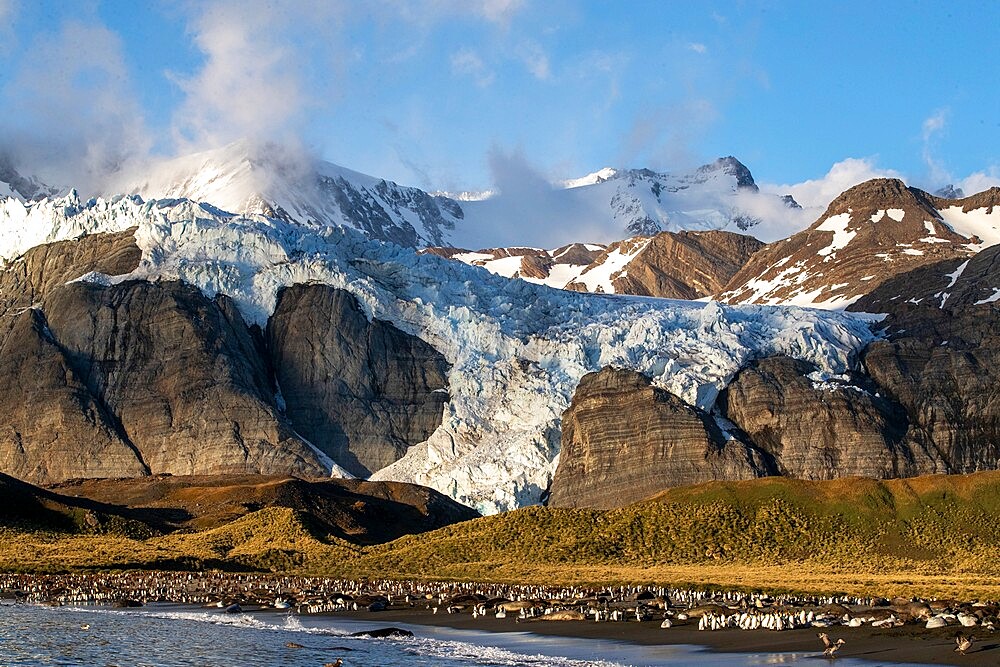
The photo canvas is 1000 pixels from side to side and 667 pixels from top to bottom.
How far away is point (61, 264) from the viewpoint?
492 feet

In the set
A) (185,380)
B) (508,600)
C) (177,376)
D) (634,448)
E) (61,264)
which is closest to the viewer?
(508,600)

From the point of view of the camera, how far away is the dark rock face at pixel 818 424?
420 feet

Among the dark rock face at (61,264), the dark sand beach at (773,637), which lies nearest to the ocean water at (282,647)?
the dark sand beach at (773,637)

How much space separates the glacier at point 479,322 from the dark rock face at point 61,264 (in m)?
1.58

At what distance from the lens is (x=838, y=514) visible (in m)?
70.1

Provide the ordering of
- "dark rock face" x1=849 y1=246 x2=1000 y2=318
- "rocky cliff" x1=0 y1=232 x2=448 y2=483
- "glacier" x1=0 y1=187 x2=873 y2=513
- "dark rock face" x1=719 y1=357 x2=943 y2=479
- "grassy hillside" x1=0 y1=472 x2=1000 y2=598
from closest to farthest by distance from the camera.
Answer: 1. "grassy hillside" x1=0 y1=472 x2=1000 y2=598
2. "dark rock face" x1=719 y1=357 x2=943 y2=479
3. "glacier" x1=0 y1=187 x2=873 y2=513
4. "rocky cliff" x1=0 y1=232 x2=448 y2=483
5. "dark rock face" x1=849 y1=246 x2=1000 y2=318

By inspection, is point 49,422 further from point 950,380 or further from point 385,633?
point 385,633

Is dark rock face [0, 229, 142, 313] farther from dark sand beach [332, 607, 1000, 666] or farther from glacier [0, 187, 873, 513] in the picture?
dark sand beach [332, 607, 1000, 666]

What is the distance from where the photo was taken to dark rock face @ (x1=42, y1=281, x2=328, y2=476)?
133m

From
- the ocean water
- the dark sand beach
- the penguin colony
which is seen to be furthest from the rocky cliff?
the dark sand beach

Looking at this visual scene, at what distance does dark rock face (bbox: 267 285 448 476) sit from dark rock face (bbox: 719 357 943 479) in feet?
106

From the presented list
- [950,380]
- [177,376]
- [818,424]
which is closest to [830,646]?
[818,424]

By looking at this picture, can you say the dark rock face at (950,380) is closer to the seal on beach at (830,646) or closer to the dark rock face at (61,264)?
the dark rock face at (61,264)

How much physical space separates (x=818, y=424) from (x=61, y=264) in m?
85.2
